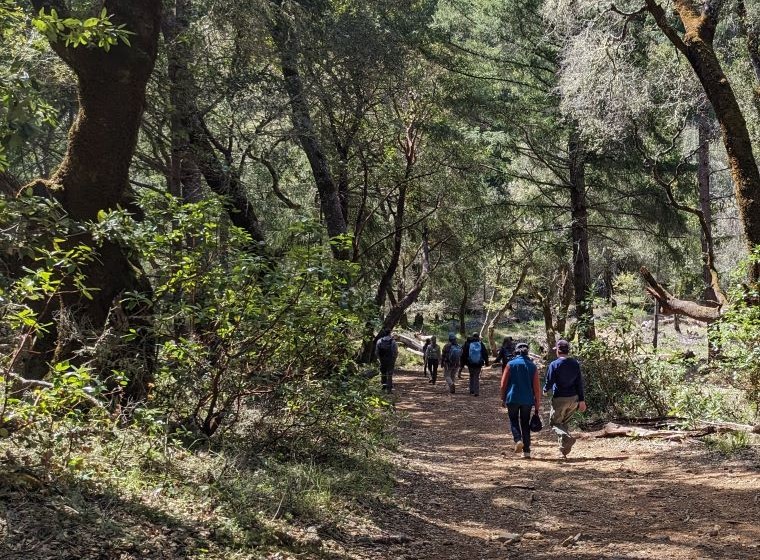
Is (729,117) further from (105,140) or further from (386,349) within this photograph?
(386,349)

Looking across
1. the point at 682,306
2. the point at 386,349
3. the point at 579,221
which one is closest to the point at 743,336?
the point at 682,306

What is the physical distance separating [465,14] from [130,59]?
17137 millimetres

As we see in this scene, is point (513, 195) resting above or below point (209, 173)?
above

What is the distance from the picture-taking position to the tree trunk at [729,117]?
882 cm

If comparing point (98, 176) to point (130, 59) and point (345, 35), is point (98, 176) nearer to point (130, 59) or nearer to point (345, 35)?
point (130, 59)

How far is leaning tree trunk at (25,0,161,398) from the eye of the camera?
23.3 feet

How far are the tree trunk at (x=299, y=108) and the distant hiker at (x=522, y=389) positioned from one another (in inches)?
153

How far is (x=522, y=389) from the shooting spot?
957 cm

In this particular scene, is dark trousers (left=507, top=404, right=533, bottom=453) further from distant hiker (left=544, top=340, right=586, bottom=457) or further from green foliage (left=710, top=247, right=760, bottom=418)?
green foliage (left=710, top=247, right=760, bottom=418)

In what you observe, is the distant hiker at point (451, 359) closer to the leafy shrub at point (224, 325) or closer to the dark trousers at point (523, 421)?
the dark trousers at point (523, 421)

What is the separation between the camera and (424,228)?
82.1ft

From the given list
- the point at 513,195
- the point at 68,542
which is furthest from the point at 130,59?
the point at 513,195

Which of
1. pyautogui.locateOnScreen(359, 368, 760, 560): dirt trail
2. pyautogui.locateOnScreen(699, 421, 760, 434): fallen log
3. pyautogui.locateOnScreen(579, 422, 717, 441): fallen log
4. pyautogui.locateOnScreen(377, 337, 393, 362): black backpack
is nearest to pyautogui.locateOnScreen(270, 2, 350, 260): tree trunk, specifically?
pyautogui.locateOnScreen(377, 337, 393, 362): black backpack

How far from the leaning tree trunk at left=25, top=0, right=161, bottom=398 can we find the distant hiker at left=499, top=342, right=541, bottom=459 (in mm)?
5285
